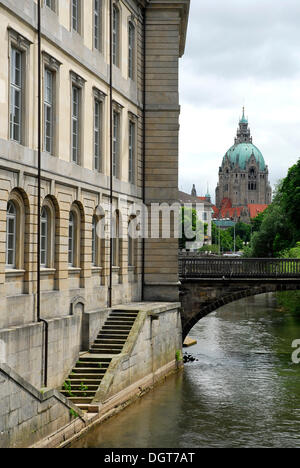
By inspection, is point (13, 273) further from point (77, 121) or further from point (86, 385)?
point (77, 121)

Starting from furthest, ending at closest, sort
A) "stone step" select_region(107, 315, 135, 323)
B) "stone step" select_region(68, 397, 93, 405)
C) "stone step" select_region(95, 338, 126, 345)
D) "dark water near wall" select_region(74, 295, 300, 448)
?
1. "stone step" select_region(107, 315, 135, 323)
2. "stone step" select_region(95, 338, 126, 345)
3. "stone step" select_region(68, 397, 93, 405)
4. "dark water near wall" select_region(74, 295, 300, 448)

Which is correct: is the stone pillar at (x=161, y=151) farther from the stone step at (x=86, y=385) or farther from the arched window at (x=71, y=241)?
the stone step at (x=86, y=385)

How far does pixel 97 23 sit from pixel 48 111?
6.38 meters

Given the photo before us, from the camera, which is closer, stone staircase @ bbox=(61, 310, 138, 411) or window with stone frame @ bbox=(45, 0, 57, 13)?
stone staircase @ bbox=(61, 310, 138, 411)

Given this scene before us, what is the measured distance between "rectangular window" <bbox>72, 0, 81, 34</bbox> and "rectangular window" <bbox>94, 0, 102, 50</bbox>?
6.64 ft

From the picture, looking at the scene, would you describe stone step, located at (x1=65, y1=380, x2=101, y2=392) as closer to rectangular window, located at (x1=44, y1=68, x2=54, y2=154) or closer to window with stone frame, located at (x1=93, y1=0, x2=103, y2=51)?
rectangular window, located at (x1=44, y1=68, x2=54, y2=154)

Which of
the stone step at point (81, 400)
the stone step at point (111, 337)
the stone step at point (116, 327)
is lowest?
the stone step at point (81, 400)

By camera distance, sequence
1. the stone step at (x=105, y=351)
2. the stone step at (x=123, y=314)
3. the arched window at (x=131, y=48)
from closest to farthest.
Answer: the stone step at (x=105, y=351) → the stone step at (x=123, y=314) → the arched window at (x=131, y=48)

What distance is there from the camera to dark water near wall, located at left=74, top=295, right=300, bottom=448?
23.1 metres

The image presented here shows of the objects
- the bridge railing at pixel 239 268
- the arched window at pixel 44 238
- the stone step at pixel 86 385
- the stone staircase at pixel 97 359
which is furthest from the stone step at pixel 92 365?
the bridge railing at pixel 239 268

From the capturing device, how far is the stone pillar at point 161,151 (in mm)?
36156

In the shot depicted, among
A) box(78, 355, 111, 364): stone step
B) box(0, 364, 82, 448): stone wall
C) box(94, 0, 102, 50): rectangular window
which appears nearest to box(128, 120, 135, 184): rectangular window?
box(94, 0, 102, 50): rectangular window

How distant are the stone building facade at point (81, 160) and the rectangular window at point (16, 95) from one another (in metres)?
0.03

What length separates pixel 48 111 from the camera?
2544cm
